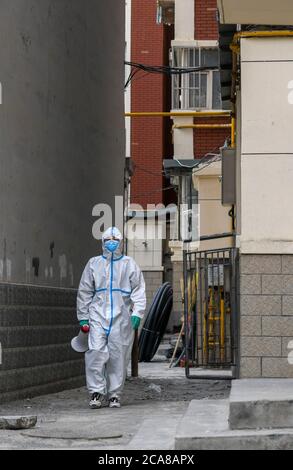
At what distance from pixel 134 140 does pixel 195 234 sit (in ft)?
29.6

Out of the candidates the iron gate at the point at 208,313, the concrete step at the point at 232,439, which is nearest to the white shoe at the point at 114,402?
the iron gate at the point at 208,313

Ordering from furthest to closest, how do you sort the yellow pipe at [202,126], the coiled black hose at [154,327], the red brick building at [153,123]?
the red brick building at [153,123], the yellow pipe at [202,126], the coiled black hose at [154,327]

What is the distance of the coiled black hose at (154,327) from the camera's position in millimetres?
20609

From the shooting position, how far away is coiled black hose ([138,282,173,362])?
20609 millimetres

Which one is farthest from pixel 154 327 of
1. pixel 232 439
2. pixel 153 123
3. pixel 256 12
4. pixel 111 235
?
pixel 153 123

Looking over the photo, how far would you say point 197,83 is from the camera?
2564cm

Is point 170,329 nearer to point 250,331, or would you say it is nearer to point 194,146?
point 194,146

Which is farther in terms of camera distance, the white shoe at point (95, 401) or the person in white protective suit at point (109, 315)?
the person in white protective suit at point (109, 315)

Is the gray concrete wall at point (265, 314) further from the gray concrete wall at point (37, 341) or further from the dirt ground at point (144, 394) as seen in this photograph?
the gray concrete wall at point (37, 341)

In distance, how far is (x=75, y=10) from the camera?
1423 centimetres

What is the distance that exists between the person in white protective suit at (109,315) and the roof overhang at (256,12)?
264 centimetres

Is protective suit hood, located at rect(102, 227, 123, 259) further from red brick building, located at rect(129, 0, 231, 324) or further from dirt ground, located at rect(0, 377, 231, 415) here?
red brick building, located at rect(129, 0, 231, 324)

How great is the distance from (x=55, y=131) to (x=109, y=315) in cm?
288
